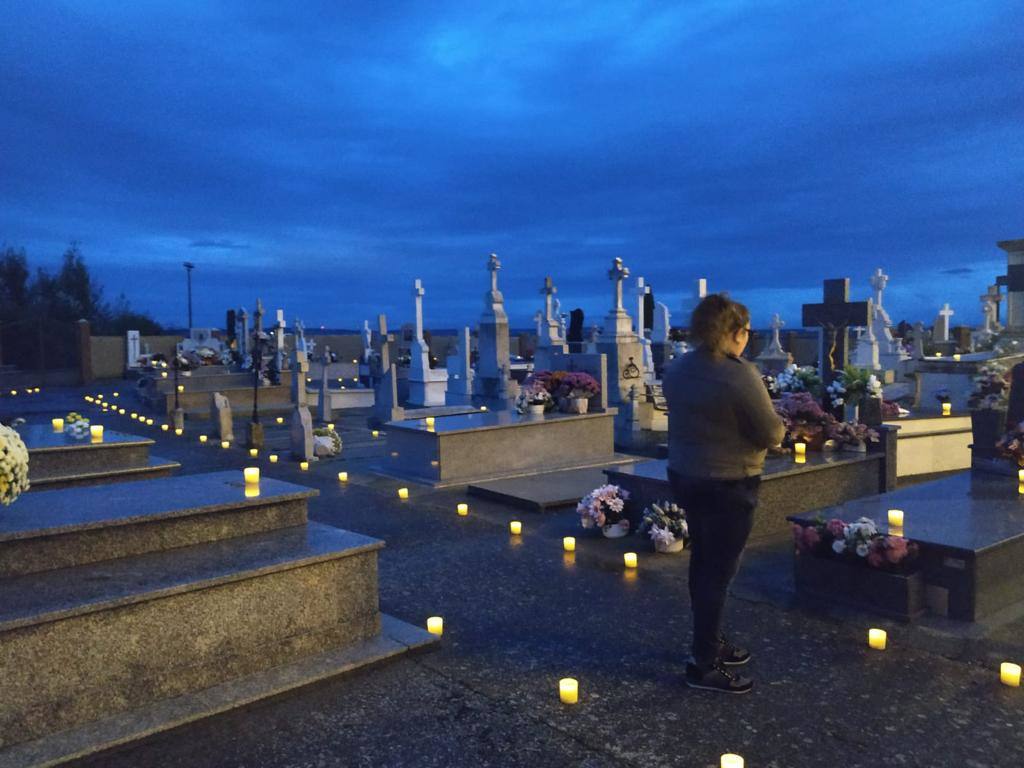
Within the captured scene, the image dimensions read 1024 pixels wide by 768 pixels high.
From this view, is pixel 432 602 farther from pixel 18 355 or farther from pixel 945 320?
pixel 18 355

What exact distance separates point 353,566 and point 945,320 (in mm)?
31958

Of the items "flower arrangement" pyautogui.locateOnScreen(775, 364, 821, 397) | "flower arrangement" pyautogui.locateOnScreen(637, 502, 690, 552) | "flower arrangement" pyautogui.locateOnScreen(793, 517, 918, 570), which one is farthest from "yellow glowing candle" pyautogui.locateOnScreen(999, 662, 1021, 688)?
"flower arrangement" pyautogui.locateOnScreen(775, 364, 821, 397)

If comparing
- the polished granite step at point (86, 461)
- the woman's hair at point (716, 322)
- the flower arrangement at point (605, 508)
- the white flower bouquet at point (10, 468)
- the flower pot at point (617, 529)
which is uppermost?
the woman's hair at point (716, 322)

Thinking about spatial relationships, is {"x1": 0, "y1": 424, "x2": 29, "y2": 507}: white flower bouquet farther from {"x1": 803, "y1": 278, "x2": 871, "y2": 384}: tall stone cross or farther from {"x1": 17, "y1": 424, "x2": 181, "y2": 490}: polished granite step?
{"x1": 803, "y1": 278, "x2": 871, "y2": 384}: tall stone cross

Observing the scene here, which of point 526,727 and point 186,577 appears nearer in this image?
point 526,727

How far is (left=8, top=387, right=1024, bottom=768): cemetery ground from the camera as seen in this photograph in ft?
11.4

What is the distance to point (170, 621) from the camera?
3883 mm

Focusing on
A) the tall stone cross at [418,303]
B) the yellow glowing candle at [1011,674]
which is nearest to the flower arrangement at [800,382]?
the yellow glowing candle at [1011,674]

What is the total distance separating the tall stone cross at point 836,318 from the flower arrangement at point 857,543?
4.74m

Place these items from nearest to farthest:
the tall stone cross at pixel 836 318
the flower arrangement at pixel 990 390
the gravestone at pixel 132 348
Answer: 1. the flower arrangement at pixel 990 390
2. the tall stone cross at pixel 836 318
3. the gravestone at pixel 132 348

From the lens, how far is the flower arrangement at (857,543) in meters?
5.14

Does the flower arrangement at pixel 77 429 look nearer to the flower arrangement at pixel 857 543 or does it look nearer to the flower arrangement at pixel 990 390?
the flower arrangement at pixel 857 543

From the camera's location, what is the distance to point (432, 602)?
5.59 metres

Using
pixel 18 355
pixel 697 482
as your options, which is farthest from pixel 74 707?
pixel 18 355
